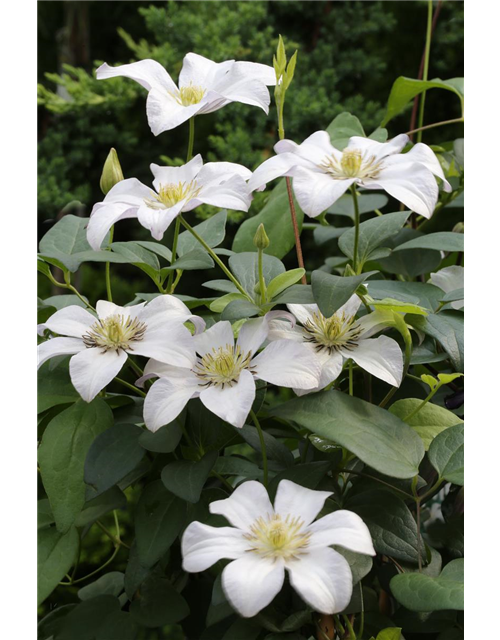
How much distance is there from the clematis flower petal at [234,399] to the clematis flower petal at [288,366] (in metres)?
0.01

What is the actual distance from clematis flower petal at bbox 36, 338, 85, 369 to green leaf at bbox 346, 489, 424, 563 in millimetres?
155

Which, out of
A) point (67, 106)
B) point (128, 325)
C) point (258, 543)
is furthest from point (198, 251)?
point (67, 106)

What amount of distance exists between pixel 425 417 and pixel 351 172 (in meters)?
0.14

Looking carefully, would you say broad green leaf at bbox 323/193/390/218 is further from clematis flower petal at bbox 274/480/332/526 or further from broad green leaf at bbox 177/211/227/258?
clematis flower petal at bbox 274/480/332/526

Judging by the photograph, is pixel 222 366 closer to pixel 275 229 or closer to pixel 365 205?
pixel 275 229

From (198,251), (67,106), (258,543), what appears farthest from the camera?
(67,106)

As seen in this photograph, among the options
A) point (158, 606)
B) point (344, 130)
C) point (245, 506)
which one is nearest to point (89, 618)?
point (158, 606)

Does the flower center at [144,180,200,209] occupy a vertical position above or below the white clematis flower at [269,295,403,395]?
above

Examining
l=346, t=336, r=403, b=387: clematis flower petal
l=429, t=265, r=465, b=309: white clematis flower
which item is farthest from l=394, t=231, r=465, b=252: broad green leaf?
l=346, t=336, r=403, b=387: clematis flower petal

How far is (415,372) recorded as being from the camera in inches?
18.3

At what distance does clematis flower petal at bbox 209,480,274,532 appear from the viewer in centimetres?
29

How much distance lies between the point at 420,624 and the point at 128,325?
0.70ft

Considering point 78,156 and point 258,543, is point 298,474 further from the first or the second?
point 78,156

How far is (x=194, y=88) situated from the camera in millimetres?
388
